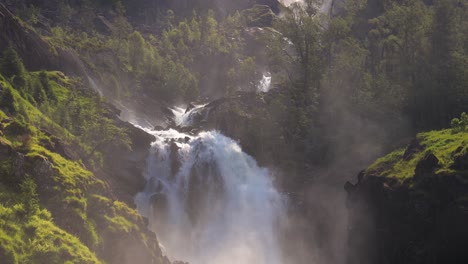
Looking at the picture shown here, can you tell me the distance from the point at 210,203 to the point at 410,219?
25760 mm

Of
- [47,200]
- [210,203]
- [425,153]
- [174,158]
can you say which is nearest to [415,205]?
[425,153]

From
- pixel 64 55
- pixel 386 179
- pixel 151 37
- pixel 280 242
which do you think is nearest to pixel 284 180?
pixel 280 242

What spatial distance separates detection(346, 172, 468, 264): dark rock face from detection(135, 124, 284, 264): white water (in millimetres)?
13304

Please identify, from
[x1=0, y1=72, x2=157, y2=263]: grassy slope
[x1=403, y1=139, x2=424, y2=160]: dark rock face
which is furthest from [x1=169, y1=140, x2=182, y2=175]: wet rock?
[x1=403, y1=139, x2=424, y2=160]: dark rock face

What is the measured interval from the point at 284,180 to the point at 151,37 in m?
76.4

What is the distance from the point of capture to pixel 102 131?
48.0m

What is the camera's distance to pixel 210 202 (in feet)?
173

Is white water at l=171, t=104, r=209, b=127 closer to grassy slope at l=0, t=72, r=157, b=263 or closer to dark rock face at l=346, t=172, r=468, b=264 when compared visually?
grassy slope at l=0, t=72, r=157, b=263

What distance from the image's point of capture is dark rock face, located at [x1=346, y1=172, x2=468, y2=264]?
89.5 feet

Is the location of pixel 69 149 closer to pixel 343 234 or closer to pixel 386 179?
pixel 386 179

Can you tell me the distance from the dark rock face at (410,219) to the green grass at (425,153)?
0.77 metres

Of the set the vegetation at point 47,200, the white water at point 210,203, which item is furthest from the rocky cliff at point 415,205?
the vegetation at point 47,200

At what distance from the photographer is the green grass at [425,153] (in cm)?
3025

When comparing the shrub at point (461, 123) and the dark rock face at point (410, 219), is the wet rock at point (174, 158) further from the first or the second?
the shrub at point (461, 123)
